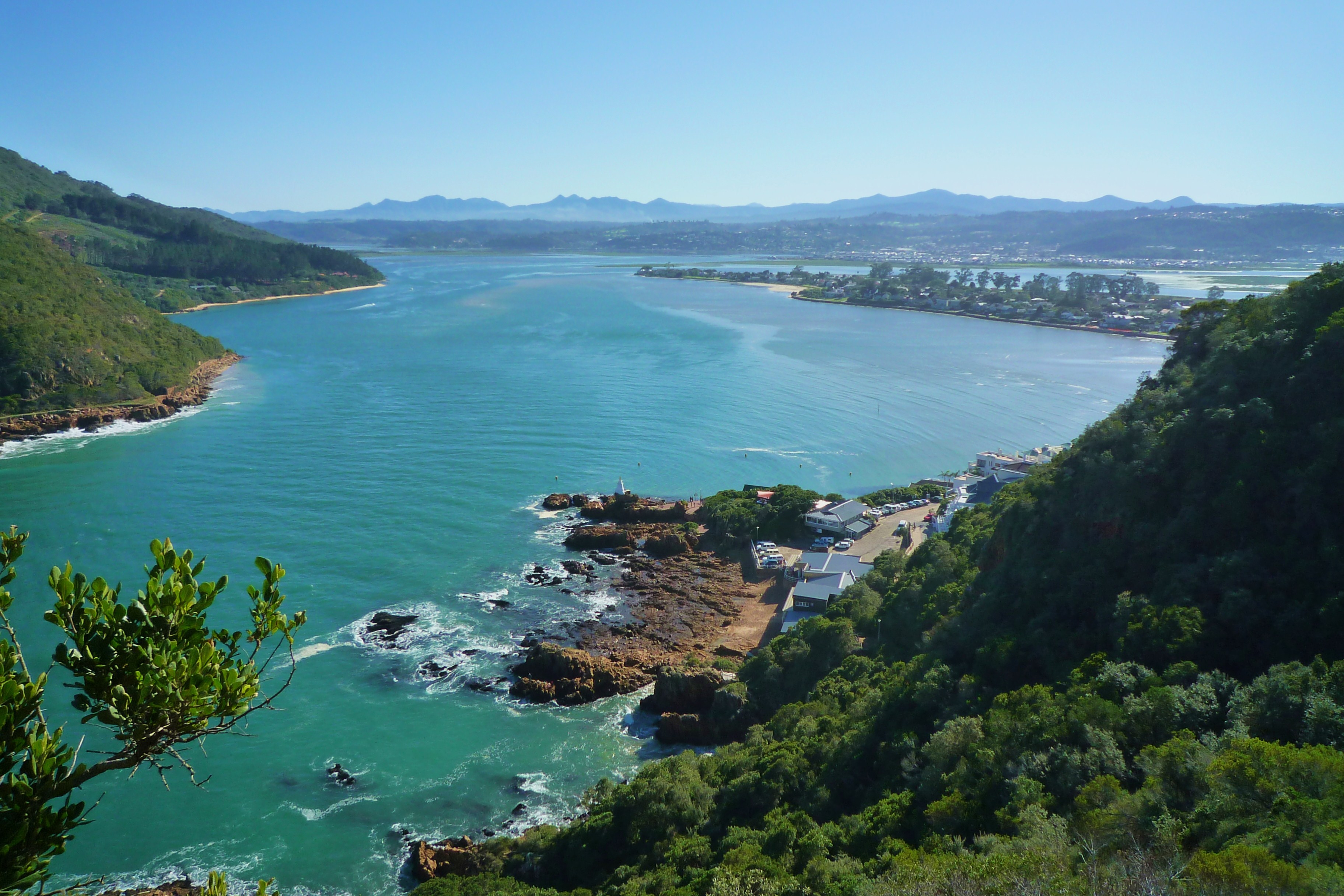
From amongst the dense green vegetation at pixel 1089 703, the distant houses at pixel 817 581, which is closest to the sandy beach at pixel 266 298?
the distant houses at pixel 817 581

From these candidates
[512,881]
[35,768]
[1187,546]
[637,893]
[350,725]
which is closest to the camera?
[35,768]

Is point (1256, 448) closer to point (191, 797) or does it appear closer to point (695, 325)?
point (191, 797)

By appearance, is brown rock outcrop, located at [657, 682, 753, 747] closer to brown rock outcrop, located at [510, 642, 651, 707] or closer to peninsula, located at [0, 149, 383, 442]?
brown rock outcrop, located at [510, 642, 651, 707]

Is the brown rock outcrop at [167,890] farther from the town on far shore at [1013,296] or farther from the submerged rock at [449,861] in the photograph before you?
the town on far shore at [1013,296]

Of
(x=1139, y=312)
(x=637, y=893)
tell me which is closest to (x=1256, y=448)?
(x=637, y=893)

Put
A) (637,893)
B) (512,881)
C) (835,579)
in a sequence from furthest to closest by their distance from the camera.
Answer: (835,579)
(512,881)
(637,893)

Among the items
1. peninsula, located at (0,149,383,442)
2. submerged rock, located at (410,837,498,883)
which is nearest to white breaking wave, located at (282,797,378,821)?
submerged rock, located at (410,837,498,883)
